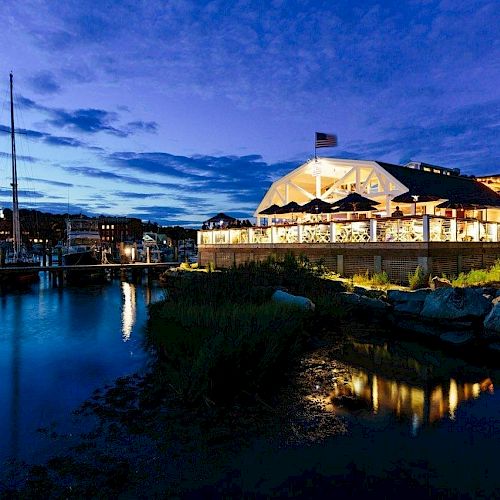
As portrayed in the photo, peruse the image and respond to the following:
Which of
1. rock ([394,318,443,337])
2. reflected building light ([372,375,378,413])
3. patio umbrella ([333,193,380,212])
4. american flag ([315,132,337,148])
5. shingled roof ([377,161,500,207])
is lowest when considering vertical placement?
reflected building light ([372,375,378,413])

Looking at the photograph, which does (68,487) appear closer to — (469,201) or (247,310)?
(247,310)

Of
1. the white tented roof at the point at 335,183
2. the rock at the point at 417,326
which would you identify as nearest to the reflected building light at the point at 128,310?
the rock at the point at 417,326

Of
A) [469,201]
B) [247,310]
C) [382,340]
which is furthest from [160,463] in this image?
[469,201]

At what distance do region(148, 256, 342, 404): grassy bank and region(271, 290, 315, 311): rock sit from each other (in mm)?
349

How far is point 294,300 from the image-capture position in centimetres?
1482

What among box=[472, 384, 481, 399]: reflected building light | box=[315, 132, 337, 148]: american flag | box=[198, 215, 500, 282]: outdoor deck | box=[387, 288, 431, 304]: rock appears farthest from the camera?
box=[315, 132, 337, 148]: american flag

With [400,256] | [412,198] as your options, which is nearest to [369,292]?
[400,256]

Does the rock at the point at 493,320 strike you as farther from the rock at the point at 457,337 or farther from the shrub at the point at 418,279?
the shrub at the point at 418,279

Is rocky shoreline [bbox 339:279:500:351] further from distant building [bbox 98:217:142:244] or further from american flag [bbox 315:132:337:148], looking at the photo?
distant building [bbox 98:217:142:244]

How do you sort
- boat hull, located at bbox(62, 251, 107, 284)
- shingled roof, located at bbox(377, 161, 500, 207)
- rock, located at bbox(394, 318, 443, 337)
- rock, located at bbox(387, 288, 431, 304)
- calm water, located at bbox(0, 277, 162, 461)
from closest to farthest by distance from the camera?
calm water, located at bbox(0, 277, 162, 461), rock, located at bbox(394, 318, 443, 337), rock, located at bbox(387, 288, 431, 304), shingled roof, located at bbox(377, 161, 500, 207), boat hull, located at bbox(62, 251, 107, 284)

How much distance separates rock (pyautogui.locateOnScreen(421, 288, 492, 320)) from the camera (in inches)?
512

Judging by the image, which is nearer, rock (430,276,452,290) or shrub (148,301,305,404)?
shrub (148,301,305,404)

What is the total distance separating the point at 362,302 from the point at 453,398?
24.1ft

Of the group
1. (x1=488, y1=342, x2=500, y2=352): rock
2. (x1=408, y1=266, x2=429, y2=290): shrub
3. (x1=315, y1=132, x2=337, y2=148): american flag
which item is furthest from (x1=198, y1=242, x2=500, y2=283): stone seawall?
(x1=315, y1=132, x2=337, y2=148): american flag
